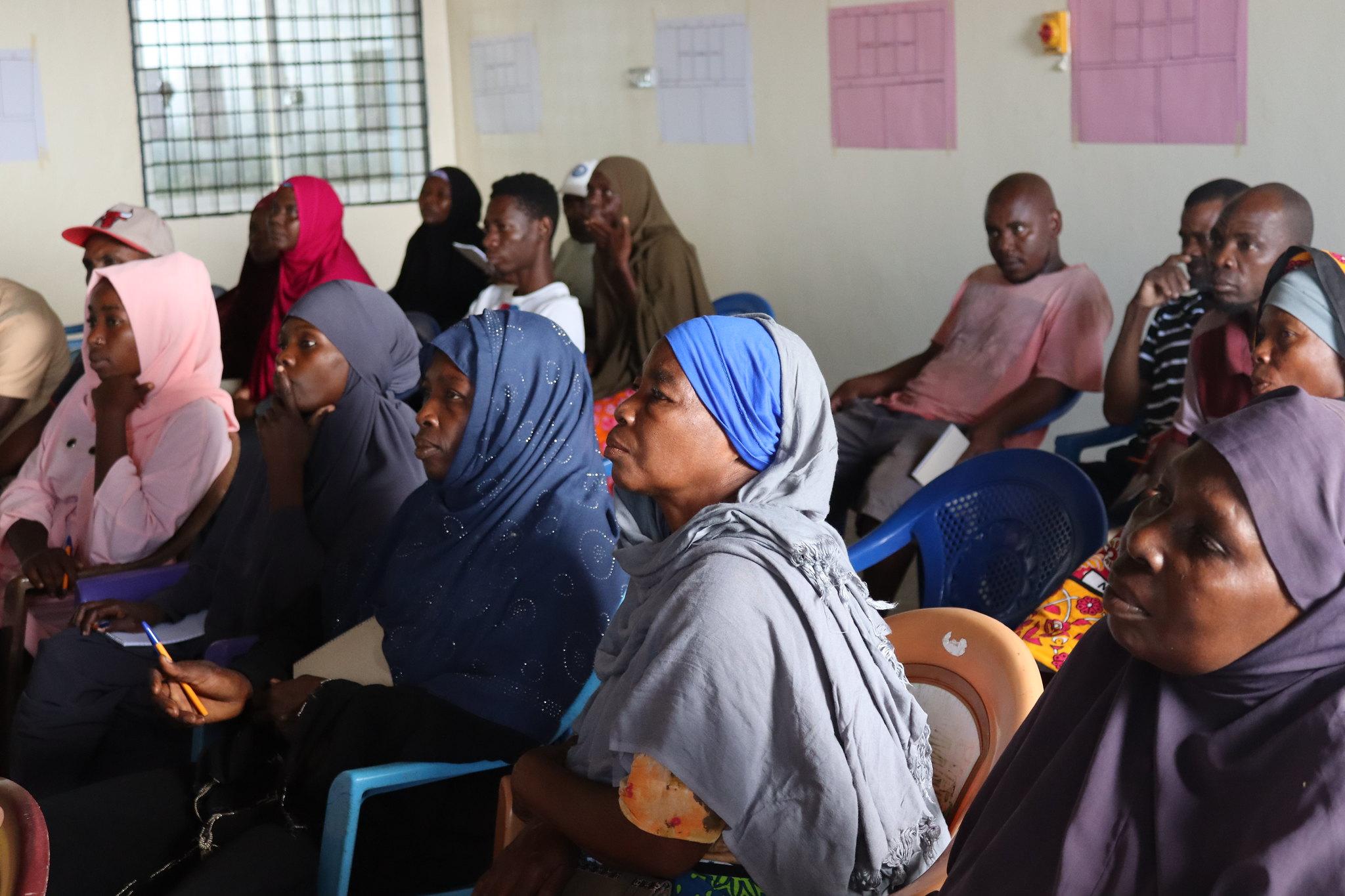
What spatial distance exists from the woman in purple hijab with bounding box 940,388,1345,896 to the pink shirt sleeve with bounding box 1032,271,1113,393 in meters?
2.50

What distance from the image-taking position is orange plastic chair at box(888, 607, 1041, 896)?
152 cm

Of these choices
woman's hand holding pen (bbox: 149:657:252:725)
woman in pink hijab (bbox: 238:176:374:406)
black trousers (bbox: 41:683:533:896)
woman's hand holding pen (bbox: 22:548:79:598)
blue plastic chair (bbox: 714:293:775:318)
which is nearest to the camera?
black trousers (bbox: 41:683:533:896)

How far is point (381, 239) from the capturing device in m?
6.79

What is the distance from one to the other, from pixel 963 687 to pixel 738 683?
1.21 feet

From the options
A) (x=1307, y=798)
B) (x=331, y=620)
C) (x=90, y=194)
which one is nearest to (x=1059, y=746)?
(x=1307, y=798)

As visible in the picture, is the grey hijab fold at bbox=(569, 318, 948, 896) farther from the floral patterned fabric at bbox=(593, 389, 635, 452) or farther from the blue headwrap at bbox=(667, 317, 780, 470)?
the floral patterned fabric at bbox=(593, 389, 635, 452)

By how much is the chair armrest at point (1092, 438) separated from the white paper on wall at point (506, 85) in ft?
11.9

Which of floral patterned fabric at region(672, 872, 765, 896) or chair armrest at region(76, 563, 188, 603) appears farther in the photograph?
chair armrest at region(76, 563, 188, 603)

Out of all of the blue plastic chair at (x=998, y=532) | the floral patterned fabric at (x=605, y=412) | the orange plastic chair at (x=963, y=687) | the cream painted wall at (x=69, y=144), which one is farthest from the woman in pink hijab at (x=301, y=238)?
the orange plastic chair at (x=963, y=687)

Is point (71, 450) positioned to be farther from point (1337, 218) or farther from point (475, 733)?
point (1337, 218)

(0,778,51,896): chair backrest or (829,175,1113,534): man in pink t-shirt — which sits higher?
(829,175,1113,534): man in pink t-shirt

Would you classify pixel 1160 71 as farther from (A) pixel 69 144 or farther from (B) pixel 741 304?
(A) pixel 69 144

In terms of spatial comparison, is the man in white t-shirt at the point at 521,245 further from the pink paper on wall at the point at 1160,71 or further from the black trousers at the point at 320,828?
the black trousers at the point at 320,828

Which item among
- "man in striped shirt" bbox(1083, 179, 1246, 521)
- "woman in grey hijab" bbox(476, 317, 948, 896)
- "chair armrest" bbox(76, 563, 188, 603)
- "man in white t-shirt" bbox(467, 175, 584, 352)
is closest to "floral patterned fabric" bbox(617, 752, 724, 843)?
"woman in grey hijab" bbox(476, 317, 948, 896)
